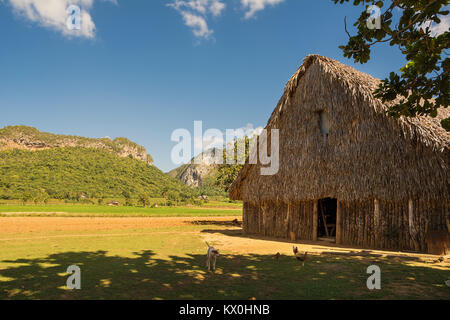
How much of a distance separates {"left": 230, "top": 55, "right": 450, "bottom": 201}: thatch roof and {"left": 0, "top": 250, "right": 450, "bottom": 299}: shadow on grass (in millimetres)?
3359

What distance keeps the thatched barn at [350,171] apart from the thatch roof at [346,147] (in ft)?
0.11

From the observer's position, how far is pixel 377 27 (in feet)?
17.7

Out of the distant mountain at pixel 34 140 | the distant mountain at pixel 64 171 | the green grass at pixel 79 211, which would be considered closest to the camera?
the green grass at pixel 79 211

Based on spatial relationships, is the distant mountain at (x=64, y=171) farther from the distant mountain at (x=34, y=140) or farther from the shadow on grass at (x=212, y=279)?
the shadow on grass at (x=212, y=279)

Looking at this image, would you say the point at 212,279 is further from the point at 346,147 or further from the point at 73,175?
the point at 73,175


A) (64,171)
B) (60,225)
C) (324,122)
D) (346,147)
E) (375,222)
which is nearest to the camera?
(375,222)

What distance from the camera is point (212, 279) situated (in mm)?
5766

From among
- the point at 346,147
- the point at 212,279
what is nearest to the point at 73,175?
the point at 346,147

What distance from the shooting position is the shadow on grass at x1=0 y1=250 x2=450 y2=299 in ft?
15.6

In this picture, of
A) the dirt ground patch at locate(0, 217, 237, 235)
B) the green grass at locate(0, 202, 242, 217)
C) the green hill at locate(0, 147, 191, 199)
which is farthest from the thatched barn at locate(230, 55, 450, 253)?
the green hill at locate(0, 147, 191, 199)

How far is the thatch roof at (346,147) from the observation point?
933cm

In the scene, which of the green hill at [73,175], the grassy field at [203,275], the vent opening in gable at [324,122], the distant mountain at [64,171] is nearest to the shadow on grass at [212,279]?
the grassy field at [203,275]

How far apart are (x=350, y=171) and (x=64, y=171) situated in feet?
208

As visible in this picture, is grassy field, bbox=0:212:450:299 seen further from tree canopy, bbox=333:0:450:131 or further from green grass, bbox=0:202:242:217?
green grass, bbox=0:202:242:217
